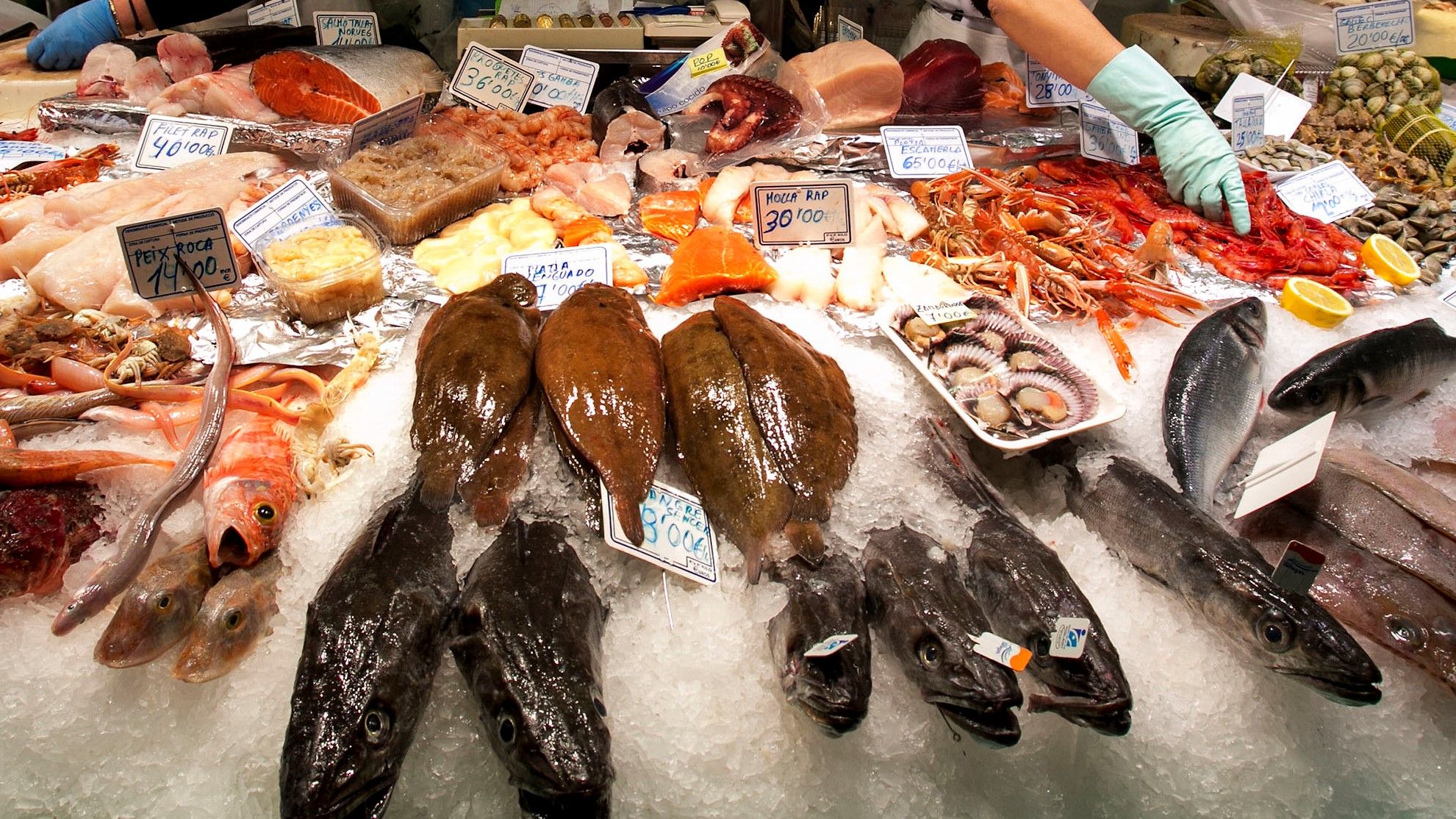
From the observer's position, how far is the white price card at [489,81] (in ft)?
12.7

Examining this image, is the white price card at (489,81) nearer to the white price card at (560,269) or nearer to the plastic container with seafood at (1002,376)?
the white price card at (560,269)

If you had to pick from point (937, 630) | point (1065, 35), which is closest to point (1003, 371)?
point (937, 630)

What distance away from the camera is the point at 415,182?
2945 mm

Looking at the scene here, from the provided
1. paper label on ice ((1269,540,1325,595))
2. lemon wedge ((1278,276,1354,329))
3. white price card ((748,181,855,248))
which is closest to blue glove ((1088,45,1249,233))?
lemon wedge ((1278,276,1354,329))

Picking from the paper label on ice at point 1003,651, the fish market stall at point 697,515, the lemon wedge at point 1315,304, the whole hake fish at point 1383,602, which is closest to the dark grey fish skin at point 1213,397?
the fish market stall at point 697,515

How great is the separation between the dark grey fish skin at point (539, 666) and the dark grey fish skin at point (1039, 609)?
800 millimetres

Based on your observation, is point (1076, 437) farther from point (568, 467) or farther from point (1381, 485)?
point (568, 467)

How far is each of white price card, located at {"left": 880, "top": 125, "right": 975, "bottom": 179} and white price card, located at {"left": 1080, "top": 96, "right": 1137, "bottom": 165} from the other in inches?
25.2

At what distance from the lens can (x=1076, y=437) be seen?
6.95 feet

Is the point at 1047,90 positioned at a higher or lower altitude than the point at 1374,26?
lower

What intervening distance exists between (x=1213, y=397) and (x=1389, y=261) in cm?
167

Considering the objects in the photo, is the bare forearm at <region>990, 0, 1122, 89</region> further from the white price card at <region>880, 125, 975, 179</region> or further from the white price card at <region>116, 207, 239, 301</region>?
the white price card at <region>116, 207, 239, 301</region>

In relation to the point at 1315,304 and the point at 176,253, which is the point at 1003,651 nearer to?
the point at 1315,304

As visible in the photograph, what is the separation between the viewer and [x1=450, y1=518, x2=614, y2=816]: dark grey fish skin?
48.4 inches
